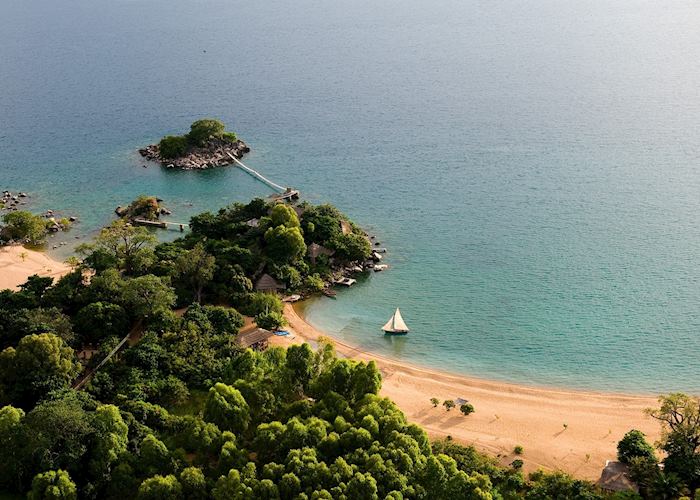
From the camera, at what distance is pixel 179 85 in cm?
12950

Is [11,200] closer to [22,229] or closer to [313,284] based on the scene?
[22,229]

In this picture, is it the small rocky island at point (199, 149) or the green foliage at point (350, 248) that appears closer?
the green foliage at point (350, 248)

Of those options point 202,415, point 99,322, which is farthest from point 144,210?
point 202,415

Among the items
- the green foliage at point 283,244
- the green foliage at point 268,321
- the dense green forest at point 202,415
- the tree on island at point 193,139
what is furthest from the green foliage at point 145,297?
the tree on island at point 193,139

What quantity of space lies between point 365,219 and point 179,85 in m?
73.5

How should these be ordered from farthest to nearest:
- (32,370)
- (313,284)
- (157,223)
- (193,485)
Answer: (157,223) → (313,284) → (32,370) → (193,485)

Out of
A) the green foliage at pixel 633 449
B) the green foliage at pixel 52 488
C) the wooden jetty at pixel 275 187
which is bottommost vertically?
the green foliage at pixel 52 488

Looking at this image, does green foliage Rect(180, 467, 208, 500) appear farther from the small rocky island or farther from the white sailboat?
the small rocky island

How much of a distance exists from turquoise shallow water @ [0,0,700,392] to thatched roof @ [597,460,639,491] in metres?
11.2

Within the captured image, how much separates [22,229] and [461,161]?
176 ft

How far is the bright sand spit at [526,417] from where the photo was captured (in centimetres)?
4044

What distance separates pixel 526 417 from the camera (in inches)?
1745

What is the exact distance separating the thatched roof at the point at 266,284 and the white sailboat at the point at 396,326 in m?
10.4

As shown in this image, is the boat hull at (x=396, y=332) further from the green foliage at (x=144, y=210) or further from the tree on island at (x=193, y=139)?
the tree on island at (x=193, y=139)
